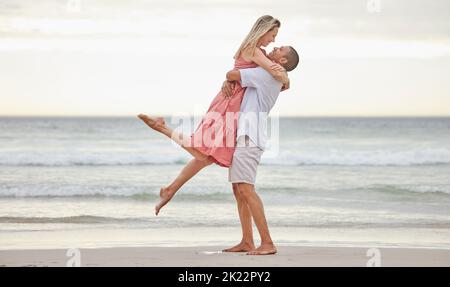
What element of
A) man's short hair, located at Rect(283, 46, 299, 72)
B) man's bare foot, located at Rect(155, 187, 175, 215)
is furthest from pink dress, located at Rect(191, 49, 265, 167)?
man's bare foot, located at Rect(155, 187, 175, 215)

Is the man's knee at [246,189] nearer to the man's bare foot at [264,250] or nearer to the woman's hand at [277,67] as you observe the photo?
the man's bare foot at [264,250]

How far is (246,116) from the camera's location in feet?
21.7

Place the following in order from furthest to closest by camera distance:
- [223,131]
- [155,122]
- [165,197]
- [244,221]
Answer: [244,221]
[165,197]
[223,131]
[155,122]

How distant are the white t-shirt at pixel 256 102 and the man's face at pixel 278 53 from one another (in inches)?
6.6

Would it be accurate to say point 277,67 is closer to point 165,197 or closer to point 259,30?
point 259,30

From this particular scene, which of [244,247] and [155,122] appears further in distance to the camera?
[244,247]

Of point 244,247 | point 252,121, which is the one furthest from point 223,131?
point 244,247

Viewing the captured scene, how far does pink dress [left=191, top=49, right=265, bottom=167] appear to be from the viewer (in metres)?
6.62

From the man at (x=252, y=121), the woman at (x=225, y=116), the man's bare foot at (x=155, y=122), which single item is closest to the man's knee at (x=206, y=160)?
the woman at (x=225, y=116)

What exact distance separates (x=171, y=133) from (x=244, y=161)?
1.82 feet

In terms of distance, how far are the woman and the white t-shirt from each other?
0.05 meters

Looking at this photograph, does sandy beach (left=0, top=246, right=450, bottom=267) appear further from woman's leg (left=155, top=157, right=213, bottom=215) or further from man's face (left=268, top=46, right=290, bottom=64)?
man's face (left=268, top=46, right=290, bottom=64)

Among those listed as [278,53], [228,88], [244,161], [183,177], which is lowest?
[183,177]
